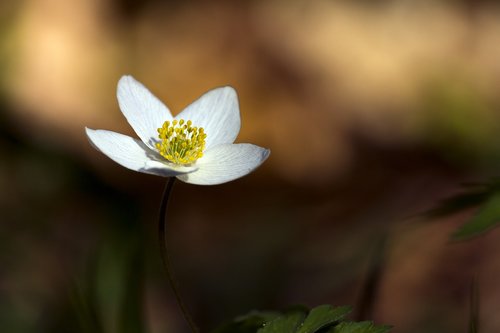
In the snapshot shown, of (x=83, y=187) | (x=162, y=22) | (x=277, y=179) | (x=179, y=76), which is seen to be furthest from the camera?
(x=162, y=22)

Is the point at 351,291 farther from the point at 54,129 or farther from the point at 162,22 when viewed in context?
the point at 162,22

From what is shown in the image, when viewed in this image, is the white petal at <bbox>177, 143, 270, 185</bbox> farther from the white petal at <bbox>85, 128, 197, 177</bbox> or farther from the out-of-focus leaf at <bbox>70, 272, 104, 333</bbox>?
the out-of-focus leaf at <bbox>70, 272, 104, 333</bbox>

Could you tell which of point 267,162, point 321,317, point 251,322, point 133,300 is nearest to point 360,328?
point 321,317

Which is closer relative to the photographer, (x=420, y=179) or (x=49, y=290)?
(x=49, y=290)

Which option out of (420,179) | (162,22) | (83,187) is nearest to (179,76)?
(162,22)

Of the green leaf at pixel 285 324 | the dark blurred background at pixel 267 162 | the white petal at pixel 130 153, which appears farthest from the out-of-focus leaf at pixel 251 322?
the dark blurred background at pixel 267 162

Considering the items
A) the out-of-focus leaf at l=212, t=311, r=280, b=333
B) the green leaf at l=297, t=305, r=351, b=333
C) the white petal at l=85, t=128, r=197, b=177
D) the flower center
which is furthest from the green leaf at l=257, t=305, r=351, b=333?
the flower center

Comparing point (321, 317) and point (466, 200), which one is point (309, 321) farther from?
point (466, 200)
